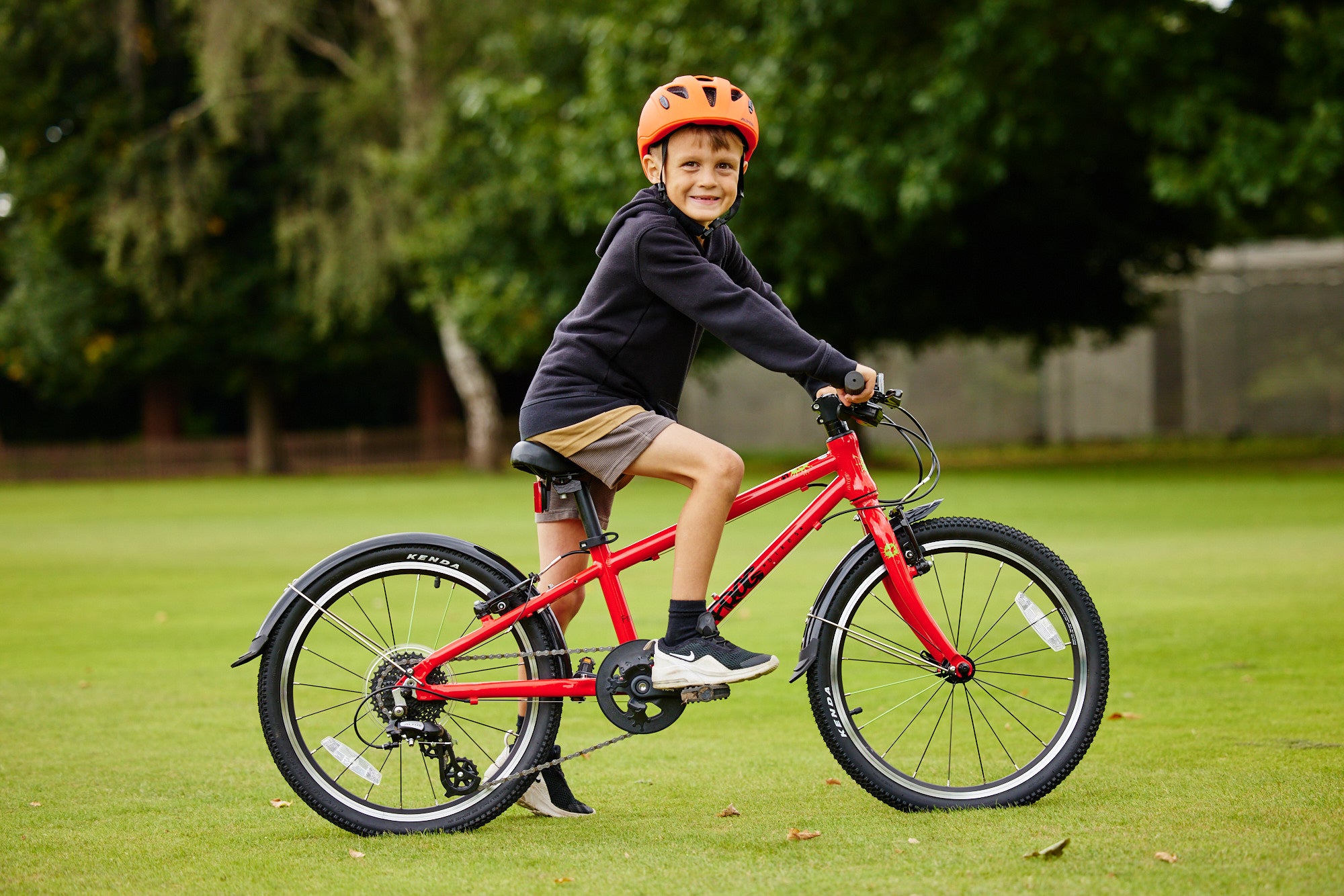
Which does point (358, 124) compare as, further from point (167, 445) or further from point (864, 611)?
point (864, 611)

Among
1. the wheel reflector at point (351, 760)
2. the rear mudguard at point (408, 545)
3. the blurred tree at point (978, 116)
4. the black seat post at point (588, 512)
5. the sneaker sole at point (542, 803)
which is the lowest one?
the sneaker sole at point (542, 803)

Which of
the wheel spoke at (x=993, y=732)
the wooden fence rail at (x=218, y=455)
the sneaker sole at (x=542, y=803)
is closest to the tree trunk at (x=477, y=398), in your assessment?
the wooden fence rail at (x=218, y=455)

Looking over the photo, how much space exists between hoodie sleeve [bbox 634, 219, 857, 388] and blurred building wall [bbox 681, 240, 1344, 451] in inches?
1057

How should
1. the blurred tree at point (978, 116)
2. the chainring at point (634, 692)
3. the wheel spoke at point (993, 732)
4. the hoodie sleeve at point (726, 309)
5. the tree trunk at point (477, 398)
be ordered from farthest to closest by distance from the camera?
the tree trunk at point (477, 398) → the blurred tree at point (978, 116) → the wheel spoke at point (993, 732) → the chainring at point (634, 692) → the hoodie sleeve at point (726, 309)

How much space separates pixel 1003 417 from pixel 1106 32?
17.8m

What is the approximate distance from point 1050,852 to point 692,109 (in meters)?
2.18

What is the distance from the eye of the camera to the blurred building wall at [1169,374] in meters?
32.0

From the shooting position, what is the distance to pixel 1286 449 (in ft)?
92.7

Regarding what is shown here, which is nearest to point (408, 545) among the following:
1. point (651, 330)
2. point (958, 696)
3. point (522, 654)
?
point (522, 654)

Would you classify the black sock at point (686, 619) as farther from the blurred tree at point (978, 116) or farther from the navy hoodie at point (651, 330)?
the blurred tree at point (978, 116)

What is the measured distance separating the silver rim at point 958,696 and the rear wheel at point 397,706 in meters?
0.91

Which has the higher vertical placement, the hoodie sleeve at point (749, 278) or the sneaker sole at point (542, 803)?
the hoodie sleeve at point (749, 278)

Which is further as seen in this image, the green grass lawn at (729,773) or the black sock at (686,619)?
the black sock at (686,619)

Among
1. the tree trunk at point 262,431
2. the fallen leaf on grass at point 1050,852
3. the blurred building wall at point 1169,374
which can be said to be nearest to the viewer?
the fallen leaf on grass at point 1050,852
